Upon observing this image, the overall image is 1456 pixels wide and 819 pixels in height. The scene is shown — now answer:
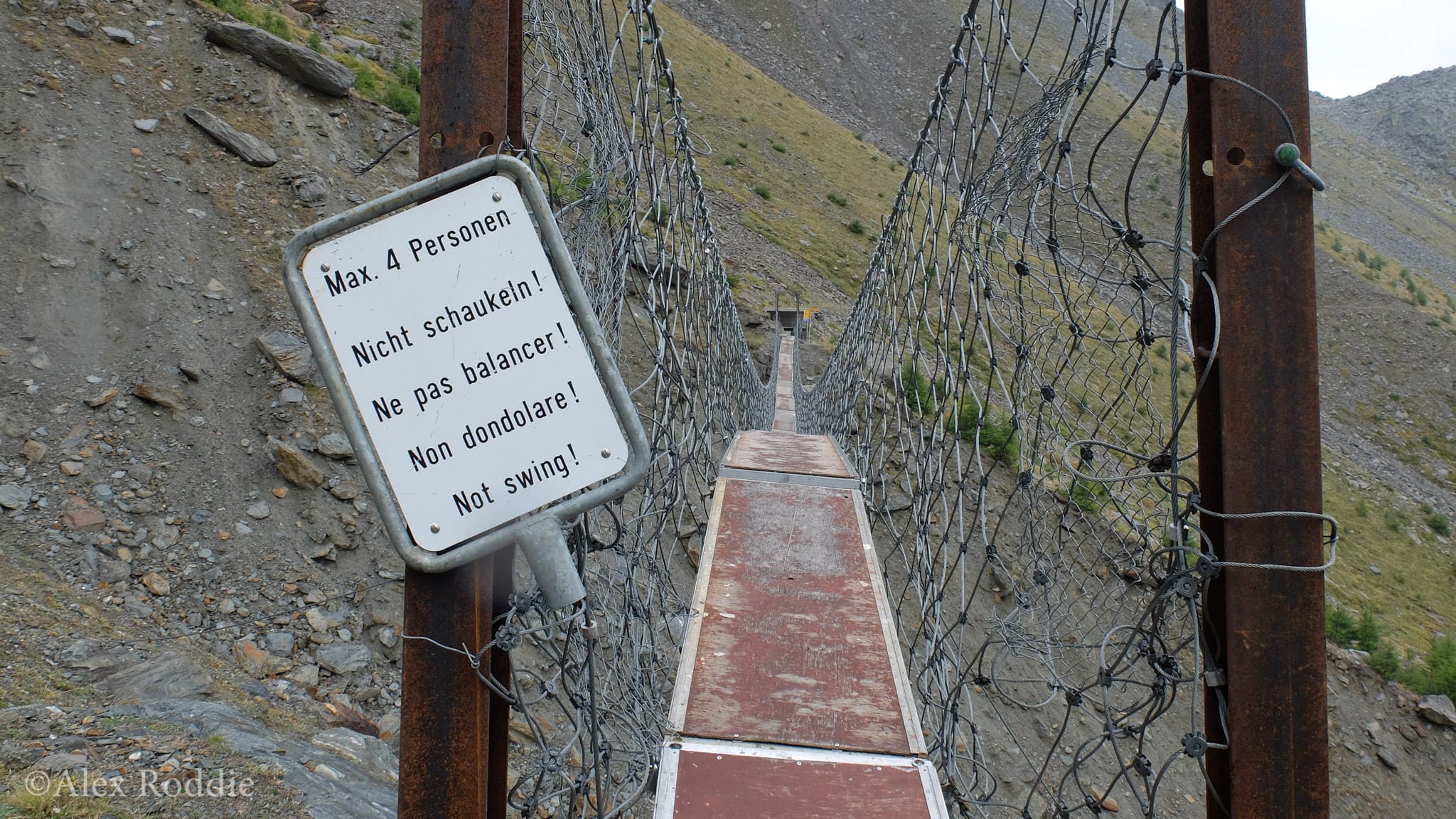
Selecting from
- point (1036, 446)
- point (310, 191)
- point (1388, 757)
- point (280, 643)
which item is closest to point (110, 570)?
point (280, 643)

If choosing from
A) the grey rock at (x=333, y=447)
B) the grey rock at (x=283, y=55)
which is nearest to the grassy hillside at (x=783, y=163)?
the grey rock at (x=283, y=55)

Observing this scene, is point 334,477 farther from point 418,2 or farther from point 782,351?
point 418,2

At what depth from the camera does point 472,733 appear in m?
0.81

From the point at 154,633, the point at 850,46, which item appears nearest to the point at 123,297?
the point at 154,633

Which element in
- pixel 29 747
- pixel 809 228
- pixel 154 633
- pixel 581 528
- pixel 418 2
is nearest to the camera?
pixel 581 528

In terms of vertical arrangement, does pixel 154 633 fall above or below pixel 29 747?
below

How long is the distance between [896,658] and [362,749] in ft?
6.24

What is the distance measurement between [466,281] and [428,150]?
0.56ft

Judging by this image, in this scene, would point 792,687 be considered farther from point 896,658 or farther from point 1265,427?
point 1265,427

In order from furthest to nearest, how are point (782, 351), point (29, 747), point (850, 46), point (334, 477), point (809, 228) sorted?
1. point (850, 46)
2. point (809, 228)
3. point (782, 351)
4. point (334, 477)
5. point (29, 747)

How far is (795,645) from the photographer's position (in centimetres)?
144

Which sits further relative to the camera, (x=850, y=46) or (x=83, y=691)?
(x=850, y=46)

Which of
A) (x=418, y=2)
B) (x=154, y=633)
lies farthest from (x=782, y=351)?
(x=418, y=2)

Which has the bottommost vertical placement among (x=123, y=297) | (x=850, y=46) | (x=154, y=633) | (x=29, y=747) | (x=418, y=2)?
(x=154, y=633)
